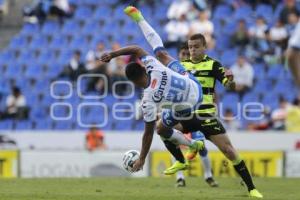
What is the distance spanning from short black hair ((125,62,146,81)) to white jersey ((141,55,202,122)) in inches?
10.2

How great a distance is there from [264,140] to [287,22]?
4401mm

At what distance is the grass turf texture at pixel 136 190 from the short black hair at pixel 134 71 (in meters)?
1.73

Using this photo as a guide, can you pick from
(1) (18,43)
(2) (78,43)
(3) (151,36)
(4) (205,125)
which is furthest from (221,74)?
(1) (18,43)

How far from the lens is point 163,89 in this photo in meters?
11.8

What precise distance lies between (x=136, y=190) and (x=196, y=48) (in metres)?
2.50

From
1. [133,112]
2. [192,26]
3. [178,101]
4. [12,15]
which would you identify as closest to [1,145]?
[133,112]

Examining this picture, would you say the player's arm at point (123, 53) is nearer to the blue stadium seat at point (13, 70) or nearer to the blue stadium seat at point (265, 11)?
the blue stadium seat at point (265, 11)

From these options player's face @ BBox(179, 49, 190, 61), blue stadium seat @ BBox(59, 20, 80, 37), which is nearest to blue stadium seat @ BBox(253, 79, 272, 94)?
blue stadium seat @ BBox(59, 20, 80, 37)

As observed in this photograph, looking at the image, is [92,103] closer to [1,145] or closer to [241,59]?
[1,145]

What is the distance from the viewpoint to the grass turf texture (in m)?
12.2

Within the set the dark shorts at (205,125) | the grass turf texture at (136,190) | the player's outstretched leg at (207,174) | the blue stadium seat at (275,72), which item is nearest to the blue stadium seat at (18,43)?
the blue stadium seat at (275,72)

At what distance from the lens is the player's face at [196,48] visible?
528 inches

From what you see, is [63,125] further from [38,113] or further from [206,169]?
[206,169]

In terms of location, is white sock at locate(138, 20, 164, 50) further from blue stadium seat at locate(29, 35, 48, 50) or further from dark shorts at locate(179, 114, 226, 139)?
blue stadium seat at locate(29, 35, 48, 50)
